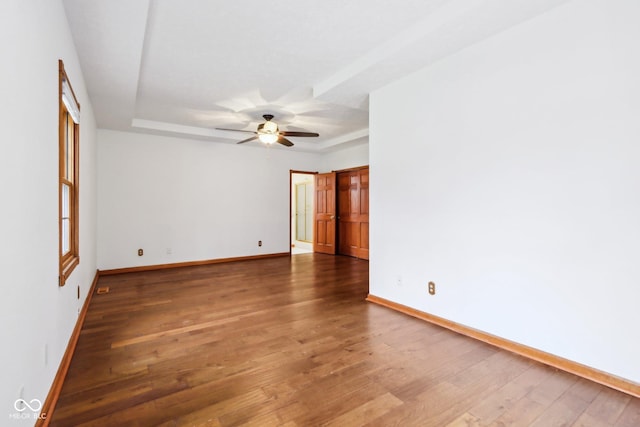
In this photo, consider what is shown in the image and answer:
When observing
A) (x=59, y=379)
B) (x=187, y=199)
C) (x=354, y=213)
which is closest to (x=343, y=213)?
(x=354, y=213)

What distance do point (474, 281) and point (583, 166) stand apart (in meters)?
1.20

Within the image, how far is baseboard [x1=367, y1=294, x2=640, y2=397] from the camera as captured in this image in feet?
6.33

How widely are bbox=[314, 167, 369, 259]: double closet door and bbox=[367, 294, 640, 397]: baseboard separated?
3702 millimetres

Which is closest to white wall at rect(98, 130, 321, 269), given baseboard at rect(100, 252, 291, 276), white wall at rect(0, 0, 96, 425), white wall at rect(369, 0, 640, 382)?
baseboard at rect(100, 252, 291, 276)

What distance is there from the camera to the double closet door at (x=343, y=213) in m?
6.80

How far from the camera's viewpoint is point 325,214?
7.68 m

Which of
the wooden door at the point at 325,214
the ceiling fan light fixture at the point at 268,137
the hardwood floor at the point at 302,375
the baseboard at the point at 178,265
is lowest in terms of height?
the hardwood floor at the point at 302,375

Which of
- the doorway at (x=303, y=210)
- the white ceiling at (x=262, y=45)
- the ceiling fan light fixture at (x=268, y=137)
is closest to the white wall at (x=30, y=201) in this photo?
the white ceiling at (x=262, y=45)

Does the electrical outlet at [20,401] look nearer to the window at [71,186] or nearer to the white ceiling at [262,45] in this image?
the window at [71,186]

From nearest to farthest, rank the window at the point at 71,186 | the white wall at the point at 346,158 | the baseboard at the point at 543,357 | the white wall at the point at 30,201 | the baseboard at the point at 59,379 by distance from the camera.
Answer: the white wall at the point at 30,201 → the baseboard at the point at 59,379 → the baseboard at the point at 543,357 → the window at the point at 71,186 → the white wall at the point at 346,158

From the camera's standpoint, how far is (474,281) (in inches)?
107

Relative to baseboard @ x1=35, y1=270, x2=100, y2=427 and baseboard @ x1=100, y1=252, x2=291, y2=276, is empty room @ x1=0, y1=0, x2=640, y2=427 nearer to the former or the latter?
baseboard @ x1=35, y1=270, x2=100, y2=427

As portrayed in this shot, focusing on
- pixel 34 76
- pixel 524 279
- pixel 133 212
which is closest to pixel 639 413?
pixel 524 279

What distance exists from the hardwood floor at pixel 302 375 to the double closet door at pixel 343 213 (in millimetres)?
3466
